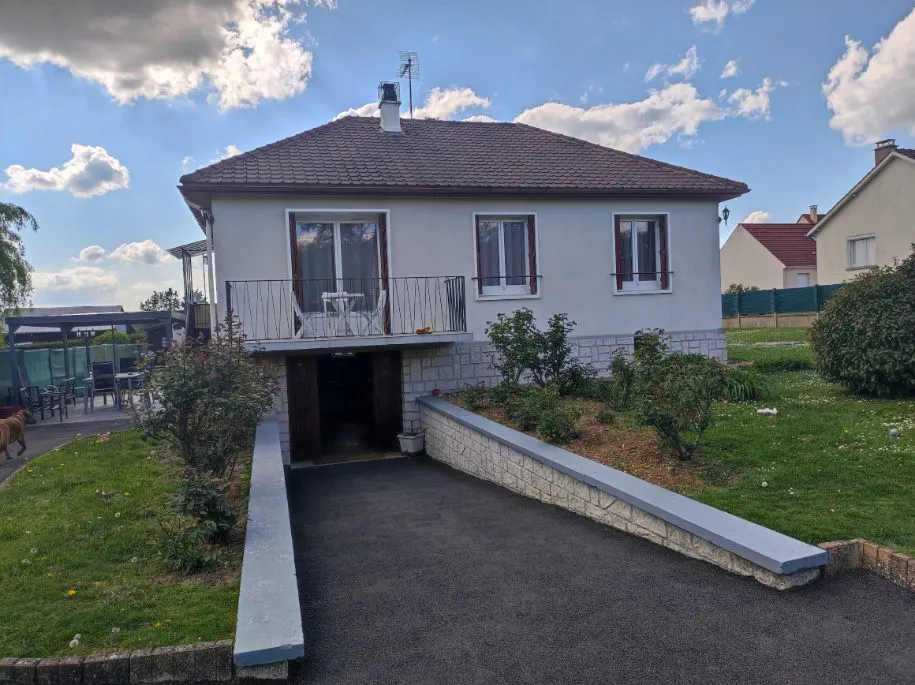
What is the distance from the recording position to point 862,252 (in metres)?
30.7

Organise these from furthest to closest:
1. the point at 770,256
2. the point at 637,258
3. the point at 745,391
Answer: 1. the point at 770,256
2. the point at 637,258
3. the point at 745,391

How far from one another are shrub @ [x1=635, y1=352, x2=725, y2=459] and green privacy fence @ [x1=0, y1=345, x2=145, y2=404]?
12393 mm

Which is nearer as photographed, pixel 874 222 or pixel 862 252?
pixel 874 222

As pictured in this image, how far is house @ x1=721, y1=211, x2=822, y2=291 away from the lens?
1630 inches

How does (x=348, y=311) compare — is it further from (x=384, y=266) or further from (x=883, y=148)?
(x=883, y=148)

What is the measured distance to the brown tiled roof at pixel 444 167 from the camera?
1206 cm

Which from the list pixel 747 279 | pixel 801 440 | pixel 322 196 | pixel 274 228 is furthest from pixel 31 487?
pixel 747 279

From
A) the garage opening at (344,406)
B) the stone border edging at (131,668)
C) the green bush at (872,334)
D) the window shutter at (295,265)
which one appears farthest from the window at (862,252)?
the stone border edging at (131,668)

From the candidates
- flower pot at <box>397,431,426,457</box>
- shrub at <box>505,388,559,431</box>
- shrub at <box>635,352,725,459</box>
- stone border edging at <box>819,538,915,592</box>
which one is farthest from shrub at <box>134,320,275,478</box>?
flower pot at <box>397,431,426,457</box>

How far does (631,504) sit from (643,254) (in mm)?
9436

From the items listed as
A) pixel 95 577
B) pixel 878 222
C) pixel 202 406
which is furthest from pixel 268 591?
pixel 878 222

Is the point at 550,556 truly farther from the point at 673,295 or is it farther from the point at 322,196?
the point at 673,295

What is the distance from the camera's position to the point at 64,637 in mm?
3832

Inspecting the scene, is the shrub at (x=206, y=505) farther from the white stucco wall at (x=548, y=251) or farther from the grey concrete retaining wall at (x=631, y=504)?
the white stucco wall at (x=548, y=251)
